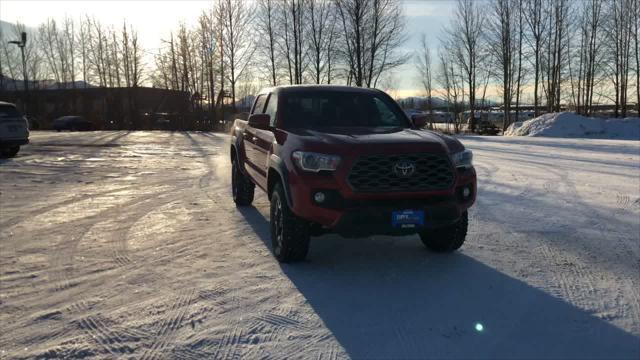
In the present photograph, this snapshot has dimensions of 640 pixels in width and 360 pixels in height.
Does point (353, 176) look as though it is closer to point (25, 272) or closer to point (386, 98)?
point (386, 98)

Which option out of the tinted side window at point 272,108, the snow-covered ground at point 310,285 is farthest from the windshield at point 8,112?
the tinted side window at point 272,108

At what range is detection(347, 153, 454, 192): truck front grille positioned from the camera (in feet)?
14.1

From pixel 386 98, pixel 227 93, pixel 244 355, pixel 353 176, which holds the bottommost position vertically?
pixel 244 355

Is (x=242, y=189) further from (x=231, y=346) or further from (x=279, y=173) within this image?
(x=231, y=346)

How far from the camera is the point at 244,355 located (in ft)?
10.1

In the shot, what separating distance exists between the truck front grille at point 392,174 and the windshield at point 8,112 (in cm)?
1403

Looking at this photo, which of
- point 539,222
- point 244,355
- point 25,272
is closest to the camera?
point 244,355

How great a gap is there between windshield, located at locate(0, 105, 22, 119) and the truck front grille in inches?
552

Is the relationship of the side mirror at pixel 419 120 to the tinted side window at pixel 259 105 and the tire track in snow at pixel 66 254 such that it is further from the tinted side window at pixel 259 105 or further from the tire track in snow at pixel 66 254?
the tire track in snow at pixel 66 254

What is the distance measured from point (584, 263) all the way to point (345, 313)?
105 inches

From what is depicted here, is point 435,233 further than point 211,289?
Yes

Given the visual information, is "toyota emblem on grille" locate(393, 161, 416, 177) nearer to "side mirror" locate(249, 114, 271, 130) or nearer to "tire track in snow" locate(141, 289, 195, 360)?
"side mirror" locate(249, 114, 271, 130)

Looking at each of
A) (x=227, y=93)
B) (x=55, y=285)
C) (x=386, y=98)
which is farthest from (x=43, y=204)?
(x=227, y=93)

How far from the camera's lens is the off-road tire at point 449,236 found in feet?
16.5
